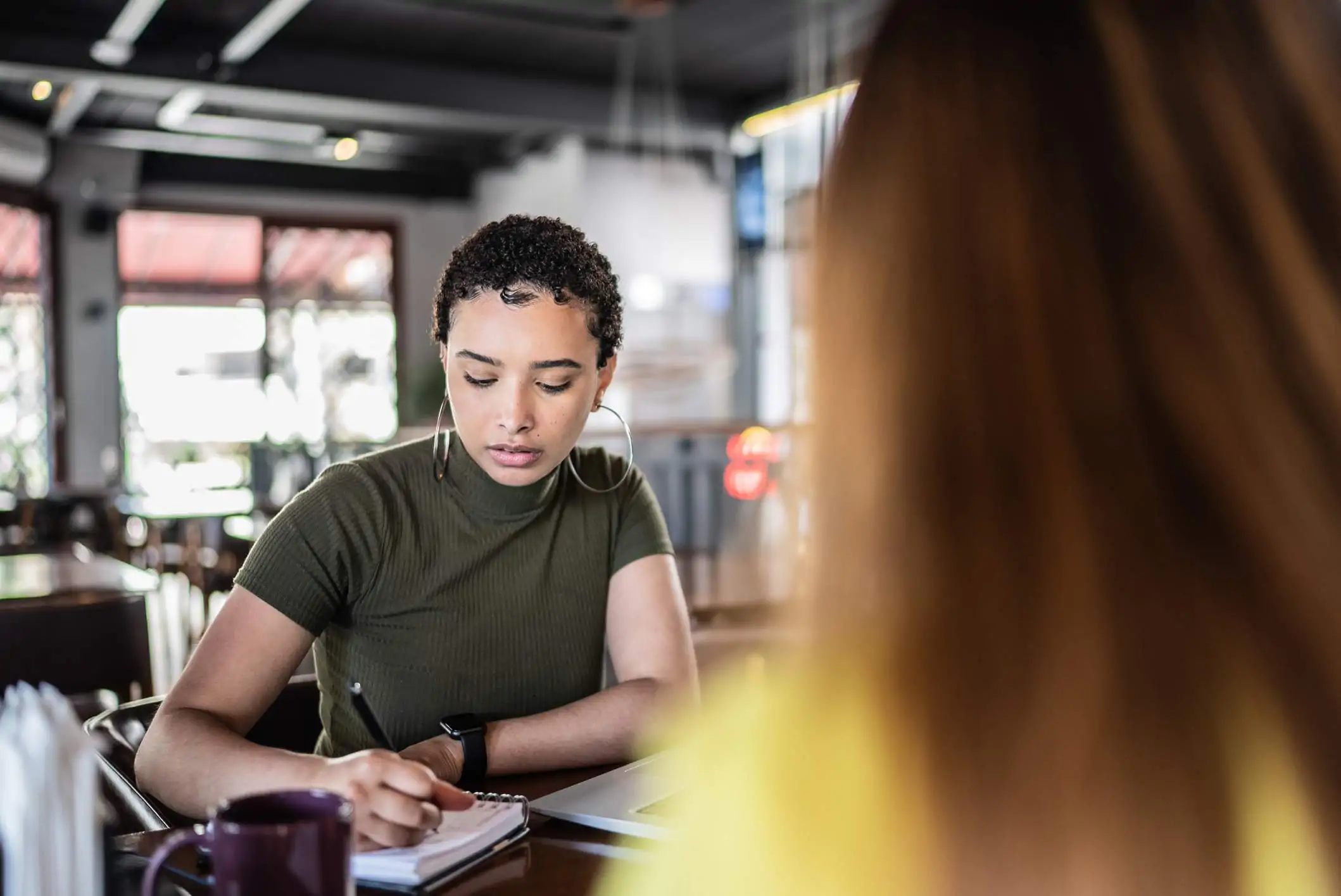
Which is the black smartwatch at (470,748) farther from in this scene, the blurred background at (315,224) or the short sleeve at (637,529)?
the blurred background at (315,224)

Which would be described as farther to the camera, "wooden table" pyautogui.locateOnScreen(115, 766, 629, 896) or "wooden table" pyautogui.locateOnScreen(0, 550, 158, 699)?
"wooden table" pyautogui.locateOnScreen(0, 550, 158, 699)

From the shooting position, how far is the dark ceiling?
23.1ft

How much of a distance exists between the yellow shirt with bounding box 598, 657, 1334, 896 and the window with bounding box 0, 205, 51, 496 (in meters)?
9.76

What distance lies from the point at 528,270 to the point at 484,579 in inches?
16.6

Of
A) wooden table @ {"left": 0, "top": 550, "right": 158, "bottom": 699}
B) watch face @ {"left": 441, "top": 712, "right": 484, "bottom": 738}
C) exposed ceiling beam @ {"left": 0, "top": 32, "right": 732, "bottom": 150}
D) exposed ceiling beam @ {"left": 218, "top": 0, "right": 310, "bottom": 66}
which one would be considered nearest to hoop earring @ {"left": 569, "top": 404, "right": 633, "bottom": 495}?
watch face @ {"left": 441, "top": 712, "right": 484, "bottom": 738}

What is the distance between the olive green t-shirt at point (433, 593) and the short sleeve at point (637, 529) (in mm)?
70

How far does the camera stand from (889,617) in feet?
1.58

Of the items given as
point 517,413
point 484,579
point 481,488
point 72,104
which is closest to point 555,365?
point 517,413

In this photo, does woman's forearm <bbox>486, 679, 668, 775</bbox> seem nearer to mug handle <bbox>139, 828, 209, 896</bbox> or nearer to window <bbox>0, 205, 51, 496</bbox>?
mug handle <bbox>139, 828, 209, 896</bbox>

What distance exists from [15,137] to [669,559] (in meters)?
8.43

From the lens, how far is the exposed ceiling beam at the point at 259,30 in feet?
21.0

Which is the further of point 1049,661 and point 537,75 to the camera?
point 537,75

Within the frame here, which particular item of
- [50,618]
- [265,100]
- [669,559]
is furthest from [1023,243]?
[265,100]

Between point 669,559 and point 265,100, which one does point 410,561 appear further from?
point 265,100
